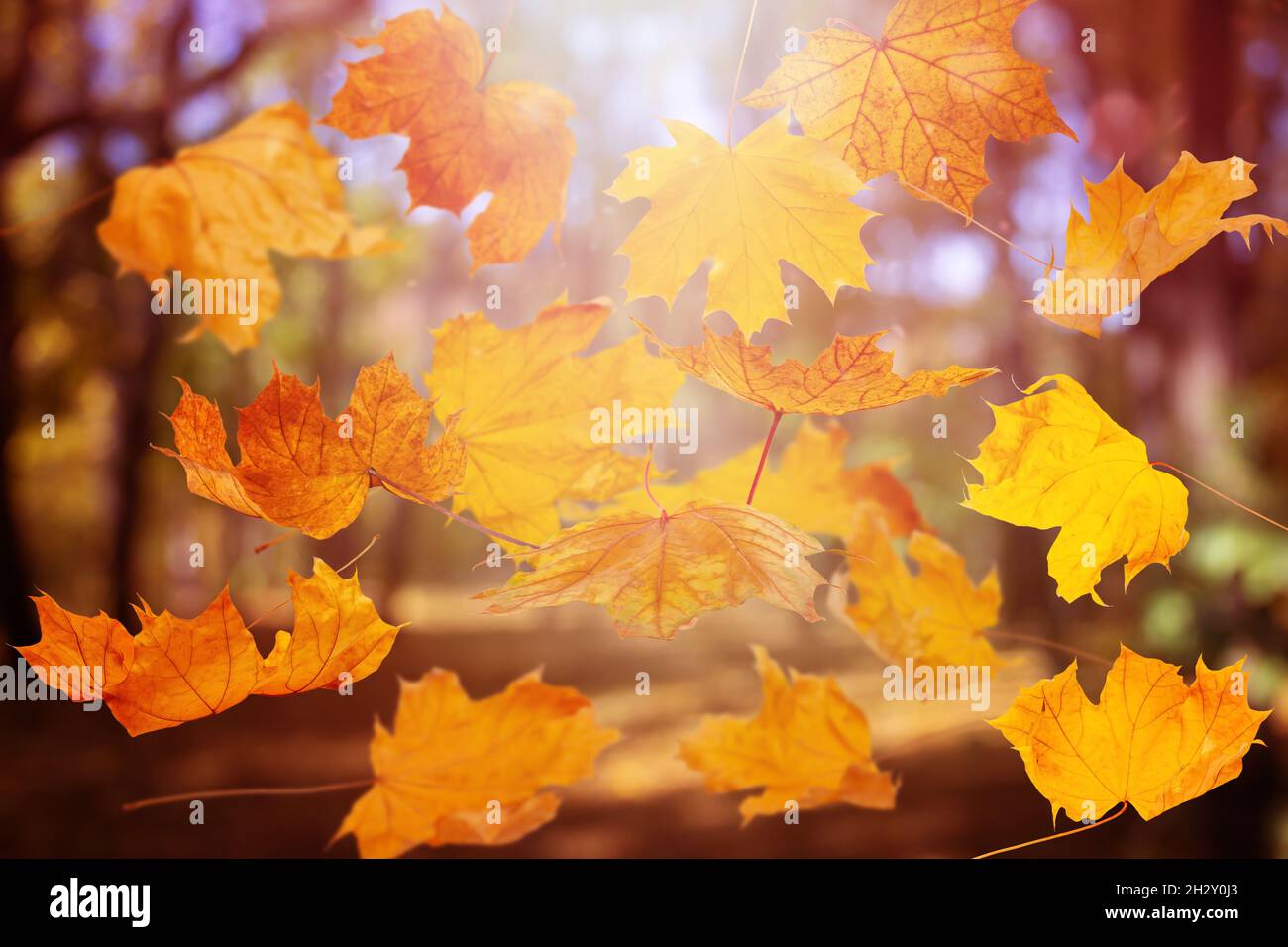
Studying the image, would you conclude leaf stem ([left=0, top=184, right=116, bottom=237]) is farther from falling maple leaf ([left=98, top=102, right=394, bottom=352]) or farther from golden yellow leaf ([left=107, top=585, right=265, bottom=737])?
golden yellow leaf ([left=107, top=585, right=265, bottom=737])

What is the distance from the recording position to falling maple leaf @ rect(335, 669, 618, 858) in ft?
1.93

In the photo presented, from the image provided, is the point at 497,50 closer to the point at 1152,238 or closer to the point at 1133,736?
the point at 1152,238

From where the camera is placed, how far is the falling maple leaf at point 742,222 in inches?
18.9

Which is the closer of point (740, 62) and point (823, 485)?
point (740, 62)

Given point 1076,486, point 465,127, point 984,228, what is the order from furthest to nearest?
point 465,127 → point 1076,486 → point 984,228

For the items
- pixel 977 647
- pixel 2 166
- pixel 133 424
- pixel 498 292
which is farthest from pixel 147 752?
pixel 977 647

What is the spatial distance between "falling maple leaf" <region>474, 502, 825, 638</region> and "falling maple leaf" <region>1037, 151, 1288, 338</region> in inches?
6.6

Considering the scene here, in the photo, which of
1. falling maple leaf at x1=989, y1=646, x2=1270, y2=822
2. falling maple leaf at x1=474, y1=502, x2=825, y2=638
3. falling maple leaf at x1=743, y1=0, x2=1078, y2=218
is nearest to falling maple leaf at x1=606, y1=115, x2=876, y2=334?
falling maple leaf at x1=743, y1=0, x2=1078, y2=218

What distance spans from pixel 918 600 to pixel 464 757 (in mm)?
327

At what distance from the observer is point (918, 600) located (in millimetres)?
609

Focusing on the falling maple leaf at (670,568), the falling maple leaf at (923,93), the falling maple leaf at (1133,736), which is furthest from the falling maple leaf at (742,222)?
the falling maple leaf at (1133,736)

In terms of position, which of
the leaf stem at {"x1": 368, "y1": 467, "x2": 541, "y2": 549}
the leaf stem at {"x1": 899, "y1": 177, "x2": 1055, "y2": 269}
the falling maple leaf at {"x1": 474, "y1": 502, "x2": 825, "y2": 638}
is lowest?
the falling maple leaf at {"x1": 474, "y1": 502, "x2": 825, "y2": 638}

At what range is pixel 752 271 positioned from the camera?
1.63ft

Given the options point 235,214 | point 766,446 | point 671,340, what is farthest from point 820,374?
point 671,340
